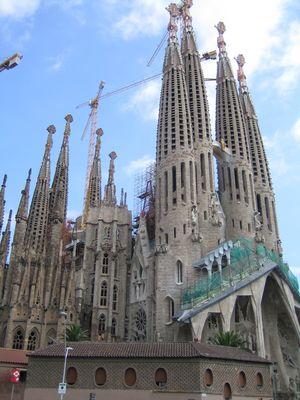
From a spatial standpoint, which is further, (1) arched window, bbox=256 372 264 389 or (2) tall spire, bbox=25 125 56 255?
(2) tall spire, bbox=25 125 56 255

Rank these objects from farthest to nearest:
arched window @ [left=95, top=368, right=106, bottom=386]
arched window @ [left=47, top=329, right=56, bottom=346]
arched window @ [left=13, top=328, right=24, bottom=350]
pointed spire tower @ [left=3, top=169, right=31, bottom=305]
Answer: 1. pointed spire tower @ [left=3, top=169, right=31, bottom=305]
2. arched window @ [left=47, top=329, right=56, bottom=346]
3. arched window @ [left=13, top=328, right=24, bottom=350]
4. arched window @ [left=95, top=368, right=106, bottom=386]

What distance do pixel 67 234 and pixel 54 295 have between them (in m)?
31.0

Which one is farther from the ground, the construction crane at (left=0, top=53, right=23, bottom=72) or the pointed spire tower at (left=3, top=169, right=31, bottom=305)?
the construction crane at (left=0, top=53, right=23, bottom=72)

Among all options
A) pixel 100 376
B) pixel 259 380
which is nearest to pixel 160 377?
pixel 100 376

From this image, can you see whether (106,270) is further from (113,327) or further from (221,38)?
(221,38)

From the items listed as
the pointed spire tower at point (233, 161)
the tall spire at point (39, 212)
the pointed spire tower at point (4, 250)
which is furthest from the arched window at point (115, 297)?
the pointed spire tower at point (233, 161)

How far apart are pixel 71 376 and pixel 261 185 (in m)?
51.6

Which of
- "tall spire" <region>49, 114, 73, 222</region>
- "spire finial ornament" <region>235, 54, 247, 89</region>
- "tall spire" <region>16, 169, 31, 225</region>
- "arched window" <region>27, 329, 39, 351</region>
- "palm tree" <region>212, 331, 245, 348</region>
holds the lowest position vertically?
"palm tree" <region>212, 331, 245, 348</region>

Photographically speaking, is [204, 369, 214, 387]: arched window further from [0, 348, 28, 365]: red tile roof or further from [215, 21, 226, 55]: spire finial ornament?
[215, 21, 226, 55]: spire finial ornament

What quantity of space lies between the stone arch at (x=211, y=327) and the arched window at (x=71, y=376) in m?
19.2

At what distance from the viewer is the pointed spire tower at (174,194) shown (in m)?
59.0

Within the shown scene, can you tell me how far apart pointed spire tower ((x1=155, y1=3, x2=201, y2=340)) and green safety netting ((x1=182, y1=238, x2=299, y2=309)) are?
118 inches

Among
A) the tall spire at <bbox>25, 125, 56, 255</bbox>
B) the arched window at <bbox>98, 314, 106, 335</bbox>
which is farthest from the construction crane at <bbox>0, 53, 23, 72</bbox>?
the arched window at <bbox>98, 314, 106, 335</bbox>

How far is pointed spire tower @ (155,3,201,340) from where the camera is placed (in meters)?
59.0
